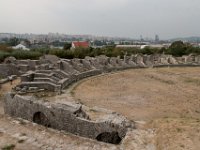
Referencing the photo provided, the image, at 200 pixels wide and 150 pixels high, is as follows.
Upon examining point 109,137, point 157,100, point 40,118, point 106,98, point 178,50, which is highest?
point 178,50

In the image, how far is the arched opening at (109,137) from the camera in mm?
11867

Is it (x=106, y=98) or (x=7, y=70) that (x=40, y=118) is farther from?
(x=7, y=70)

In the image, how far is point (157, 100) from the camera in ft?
68.0

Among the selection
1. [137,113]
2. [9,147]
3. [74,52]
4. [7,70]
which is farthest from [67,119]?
[74,52]

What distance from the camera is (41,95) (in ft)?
66.7

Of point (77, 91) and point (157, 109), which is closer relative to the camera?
point (157, 109)

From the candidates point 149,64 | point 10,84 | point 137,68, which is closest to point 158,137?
point 10,84

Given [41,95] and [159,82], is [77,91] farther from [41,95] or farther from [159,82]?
[159,82]

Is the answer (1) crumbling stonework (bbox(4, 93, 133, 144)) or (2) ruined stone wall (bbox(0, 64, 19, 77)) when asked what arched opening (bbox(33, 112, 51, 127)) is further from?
(2) ruined stone wall (bbox(0, 64, 19, 77))

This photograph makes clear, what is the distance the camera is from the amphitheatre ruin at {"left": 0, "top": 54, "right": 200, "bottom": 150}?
12.0 meters

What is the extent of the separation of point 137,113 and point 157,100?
4078 millimetres

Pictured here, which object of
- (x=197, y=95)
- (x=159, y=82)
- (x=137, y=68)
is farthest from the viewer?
(x=137, y=68)

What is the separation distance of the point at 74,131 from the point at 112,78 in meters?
17.8

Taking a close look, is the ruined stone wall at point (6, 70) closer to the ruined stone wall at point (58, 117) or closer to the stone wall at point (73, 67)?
the stone wall at point (73, 67)
